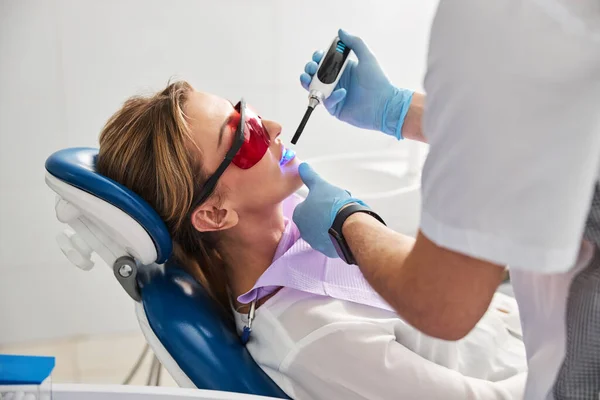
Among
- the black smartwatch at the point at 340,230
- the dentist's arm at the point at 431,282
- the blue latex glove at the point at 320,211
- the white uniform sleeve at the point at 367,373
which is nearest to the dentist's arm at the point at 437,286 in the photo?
the dentist's arm at the point at 431,282

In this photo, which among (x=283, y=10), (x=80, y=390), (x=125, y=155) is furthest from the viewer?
(x=283, y=10)

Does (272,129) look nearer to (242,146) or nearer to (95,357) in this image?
(242,146)

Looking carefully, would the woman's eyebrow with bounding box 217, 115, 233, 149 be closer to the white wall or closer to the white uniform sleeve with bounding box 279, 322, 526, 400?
the white uniform sleeve with bounding box 279, 322, 526, 400

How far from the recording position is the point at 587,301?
2.87ft

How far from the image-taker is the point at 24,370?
3.90ft

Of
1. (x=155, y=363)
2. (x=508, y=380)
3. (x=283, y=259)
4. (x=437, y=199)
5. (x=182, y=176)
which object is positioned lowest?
(x=155, y=363)

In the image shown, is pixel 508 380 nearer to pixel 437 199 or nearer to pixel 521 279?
pixel 521 279

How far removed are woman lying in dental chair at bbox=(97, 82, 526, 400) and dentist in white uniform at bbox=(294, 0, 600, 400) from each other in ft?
1.59

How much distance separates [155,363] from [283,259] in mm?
783

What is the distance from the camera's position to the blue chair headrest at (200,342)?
137cm

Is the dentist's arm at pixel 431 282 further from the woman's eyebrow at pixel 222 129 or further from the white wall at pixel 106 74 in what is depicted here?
the white wall at pixel 106 74

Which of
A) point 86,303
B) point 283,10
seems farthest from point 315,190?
point 86,303

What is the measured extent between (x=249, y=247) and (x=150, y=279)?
25 cm

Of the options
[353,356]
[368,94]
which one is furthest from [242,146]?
[353,356]
